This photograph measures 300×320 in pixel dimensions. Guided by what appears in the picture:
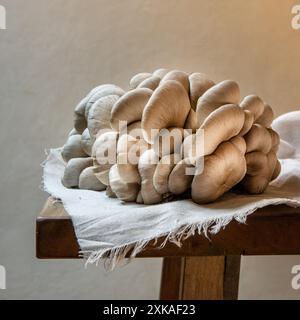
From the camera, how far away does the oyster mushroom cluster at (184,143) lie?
0.45 meters

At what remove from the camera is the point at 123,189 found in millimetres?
489

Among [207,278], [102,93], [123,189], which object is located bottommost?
[207,278]

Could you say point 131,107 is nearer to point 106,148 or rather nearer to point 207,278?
point 106,148

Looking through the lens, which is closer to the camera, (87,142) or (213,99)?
(213,99)

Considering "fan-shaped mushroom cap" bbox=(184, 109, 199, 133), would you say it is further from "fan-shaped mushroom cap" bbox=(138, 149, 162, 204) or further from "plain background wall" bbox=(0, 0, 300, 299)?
"plain background wall" bbox=(0, 0, 300, 299)

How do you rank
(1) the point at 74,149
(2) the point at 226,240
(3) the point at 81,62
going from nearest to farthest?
(2) the point at 226,240, (1) the point at 74,149, (3) the point at 81,62

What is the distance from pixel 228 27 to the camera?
112cm

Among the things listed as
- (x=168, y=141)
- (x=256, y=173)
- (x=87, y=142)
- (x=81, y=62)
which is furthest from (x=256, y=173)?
(x=81, y=62)

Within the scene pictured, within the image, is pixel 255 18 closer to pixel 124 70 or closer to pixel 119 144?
pixel 124 70

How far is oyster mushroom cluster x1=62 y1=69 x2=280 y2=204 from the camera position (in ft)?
1.48

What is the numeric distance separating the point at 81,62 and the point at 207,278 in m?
0.69

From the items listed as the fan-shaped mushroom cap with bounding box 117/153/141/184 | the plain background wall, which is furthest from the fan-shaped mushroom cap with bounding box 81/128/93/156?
the plain background wall

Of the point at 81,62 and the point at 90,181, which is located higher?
the point at 81,62

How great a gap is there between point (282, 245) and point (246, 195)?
9 cm
